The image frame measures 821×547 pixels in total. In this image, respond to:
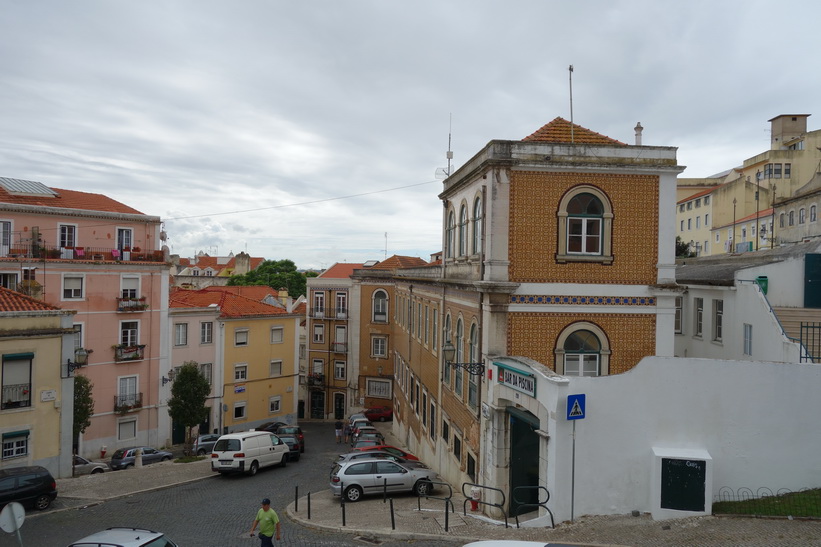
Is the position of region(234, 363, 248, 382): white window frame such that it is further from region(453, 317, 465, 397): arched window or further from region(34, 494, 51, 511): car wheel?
region(453, 317, 465, 397): arched window

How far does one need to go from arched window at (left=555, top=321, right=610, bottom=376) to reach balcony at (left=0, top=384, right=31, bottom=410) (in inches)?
671

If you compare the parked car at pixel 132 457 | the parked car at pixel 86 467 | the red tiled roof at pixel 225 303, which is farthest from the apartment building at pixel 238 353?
the parked car at pixel 86 467

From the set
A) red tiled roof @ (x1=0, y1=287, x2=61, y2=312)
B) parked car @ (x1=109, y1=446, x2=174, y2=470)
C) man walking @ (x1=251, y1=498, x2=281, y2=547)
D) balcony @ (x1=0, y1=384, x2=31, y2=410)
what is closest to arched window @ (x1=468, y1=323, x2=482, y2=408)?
man walking @ (x1=251, y1=498, x2=281, y2=547)

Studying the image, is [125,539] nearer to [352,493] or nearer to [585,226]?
[352,493]

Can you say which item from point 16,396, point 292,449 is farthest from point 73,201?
point 292,449

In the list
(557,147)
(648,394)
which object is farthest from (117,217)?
(648,394)

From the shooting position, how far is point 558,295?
657 inches

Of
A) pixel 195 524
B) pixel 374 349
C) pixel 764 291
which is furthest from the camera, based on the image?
pixel 374 349

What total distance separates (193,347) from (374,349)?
52.5ft

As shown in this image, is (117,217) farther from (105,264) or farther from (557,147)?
(557,147)

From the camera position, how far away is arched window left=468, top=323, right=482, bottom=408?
17.6 metres

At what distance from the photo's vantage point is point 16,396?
19.9 meters

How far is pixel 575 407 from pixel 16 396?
1785 cm

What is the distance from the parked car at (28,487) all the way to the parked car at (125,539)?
806 centimetres
